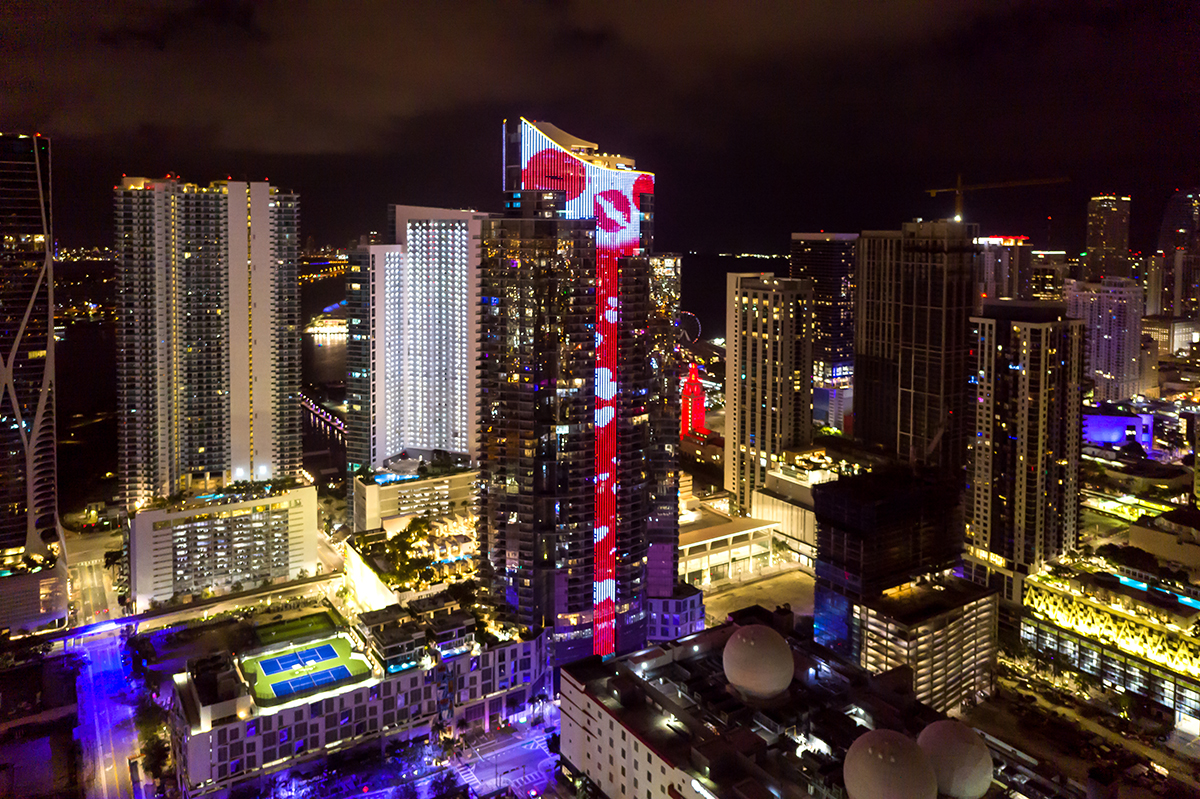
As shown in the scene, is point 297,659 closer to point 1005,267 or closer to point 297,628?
point 297,628

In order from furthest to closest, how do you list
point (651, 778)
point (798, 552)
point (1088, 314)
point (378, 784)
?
point (1088, 314)
point (798, 552)
point (378, 784)
point (651, 778)

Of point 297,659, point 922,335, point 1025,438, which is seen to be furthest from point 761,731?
point 922,335

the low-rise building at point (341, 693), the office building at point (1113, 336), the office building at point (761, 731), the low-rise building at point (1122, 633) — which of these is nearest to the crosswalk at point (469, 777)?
the low-rise building at point (341, 693)

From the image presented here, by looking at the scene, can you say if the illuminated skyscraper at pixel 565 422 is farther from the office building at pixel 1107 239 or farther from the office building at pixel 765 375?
the office building at pixel 1107 239

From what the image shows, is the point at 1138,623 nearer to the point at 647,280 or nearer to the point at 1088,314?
the point at 647,280

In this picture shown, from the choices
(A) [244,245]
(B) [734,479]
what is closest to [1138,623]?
(B) [734,479]
